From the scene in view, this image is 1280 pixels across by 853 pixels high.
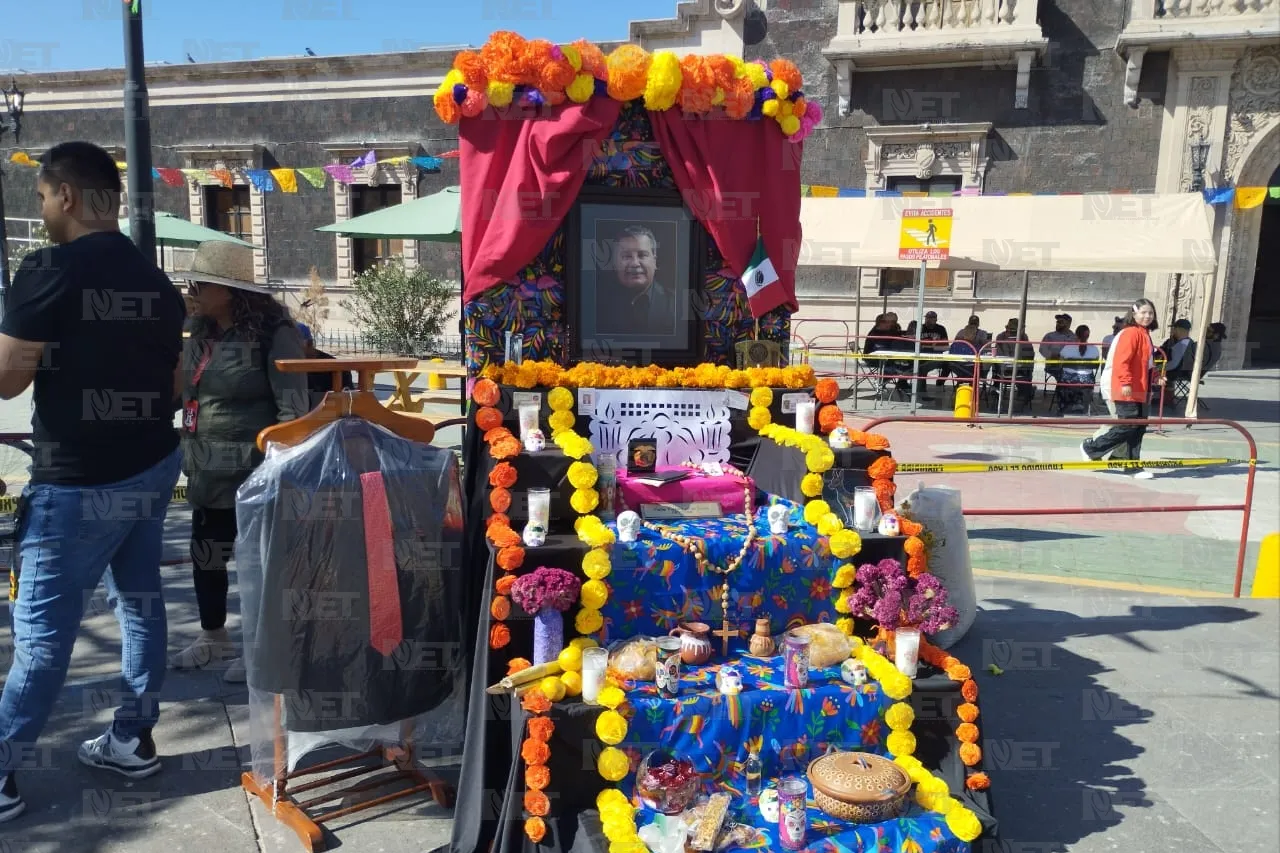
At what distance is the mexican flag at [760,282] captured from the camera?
4.89m

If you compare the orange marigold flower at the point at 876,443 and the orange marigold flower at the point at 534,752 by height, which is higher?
the orange marigold flower at the point at 876,443

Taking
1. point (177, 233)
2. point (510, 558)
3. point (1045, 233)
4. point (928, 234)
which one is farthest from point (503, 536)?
point (1045, 233)

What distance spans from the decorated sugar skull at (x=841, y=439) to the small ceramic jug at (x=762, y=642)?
1.03 metres

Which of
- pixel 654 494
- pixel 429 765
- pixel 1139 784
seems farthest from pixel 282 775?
pixel 1139 784

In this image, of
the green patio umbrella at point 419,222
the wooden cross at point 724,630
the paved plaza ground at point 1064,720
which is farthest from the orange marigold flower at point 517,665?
the green patio umbrella at point 419,222

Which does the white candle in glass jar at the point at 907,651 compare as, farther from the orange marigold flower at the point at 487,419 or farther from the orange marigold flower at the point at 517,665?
the orange marigold flower at the point at 487,419

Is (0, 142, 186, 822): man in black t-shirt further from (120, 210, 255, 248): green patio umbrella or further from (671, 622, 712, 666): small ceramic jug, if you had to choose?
(120, 210, 255, 248): green patio umbrella

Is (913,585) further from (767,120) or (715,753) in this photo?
(767,120)

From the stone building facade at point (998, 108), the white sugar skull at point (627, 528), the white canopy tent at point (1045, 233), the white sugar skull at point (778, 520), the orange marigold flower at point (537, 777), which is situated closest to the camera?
the orange marigold flower at point (537, 777)

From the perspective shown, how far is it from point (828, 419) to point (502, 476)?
177cm

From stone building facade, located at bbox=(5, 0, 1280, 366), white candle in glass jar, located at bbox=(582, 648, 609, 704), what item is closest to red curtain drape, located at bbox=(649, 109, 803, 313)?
white candle in glass jar, located at bbox=(582, 648, 609, 704)

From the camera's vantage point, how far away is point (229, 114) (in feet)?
86.3

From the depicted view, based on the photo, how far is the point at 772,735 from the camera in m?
3.30

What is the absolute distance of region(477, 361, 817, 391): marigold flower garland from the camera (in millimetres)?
4312
